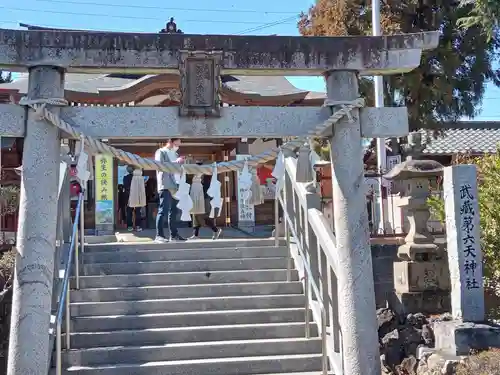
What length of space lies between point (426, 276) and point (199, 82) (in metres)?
4.20

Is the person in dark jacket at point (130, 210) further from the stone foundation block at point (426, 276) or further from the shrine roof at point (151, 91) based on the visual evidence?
the stone foundation block at point (426, 276)

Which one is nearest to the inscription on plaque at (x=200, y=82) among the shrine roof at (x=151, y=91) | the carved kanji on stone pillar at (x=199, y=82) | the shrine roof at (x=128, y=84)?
the carved kanji on stone pillar at (x=199, y=82)

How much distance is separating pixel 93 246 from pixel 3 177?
4.67 m

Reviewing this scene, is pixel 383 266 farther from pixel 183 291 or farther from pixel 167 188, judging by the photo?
pixel 167 188

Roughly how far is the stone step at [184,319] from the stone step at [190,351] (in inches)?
13.8

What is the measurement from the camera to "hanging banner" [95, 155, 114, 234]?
1392cm

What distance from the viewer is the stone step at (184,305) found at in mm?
6914

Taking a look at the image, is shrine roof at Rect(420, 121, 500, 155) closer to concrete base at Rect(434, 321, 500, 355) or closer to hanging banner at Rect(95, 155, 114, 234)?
hanging banner at Rect(95, 155, 114, 234)

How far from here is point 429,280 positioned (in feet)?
25.7

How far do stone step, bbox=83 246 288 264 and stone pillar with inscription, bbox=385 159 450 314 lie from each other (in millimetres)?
1630

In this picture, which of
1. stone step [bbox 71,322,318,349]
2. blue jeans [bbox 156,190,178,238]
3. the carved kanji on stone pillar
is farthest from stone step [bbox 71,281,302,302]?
the carved kanji on stone pillar

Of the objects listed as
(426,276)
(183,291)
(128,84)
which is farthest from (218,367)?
(128,84)

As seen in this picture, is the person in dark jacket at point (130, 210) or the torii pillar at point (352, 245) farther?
the person in dark jacket at point (130, 210)

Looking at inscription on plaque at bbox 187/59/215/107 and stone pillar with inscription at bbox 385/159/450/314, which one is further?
stone pillar with inscription at bbox 385/159/450/314
